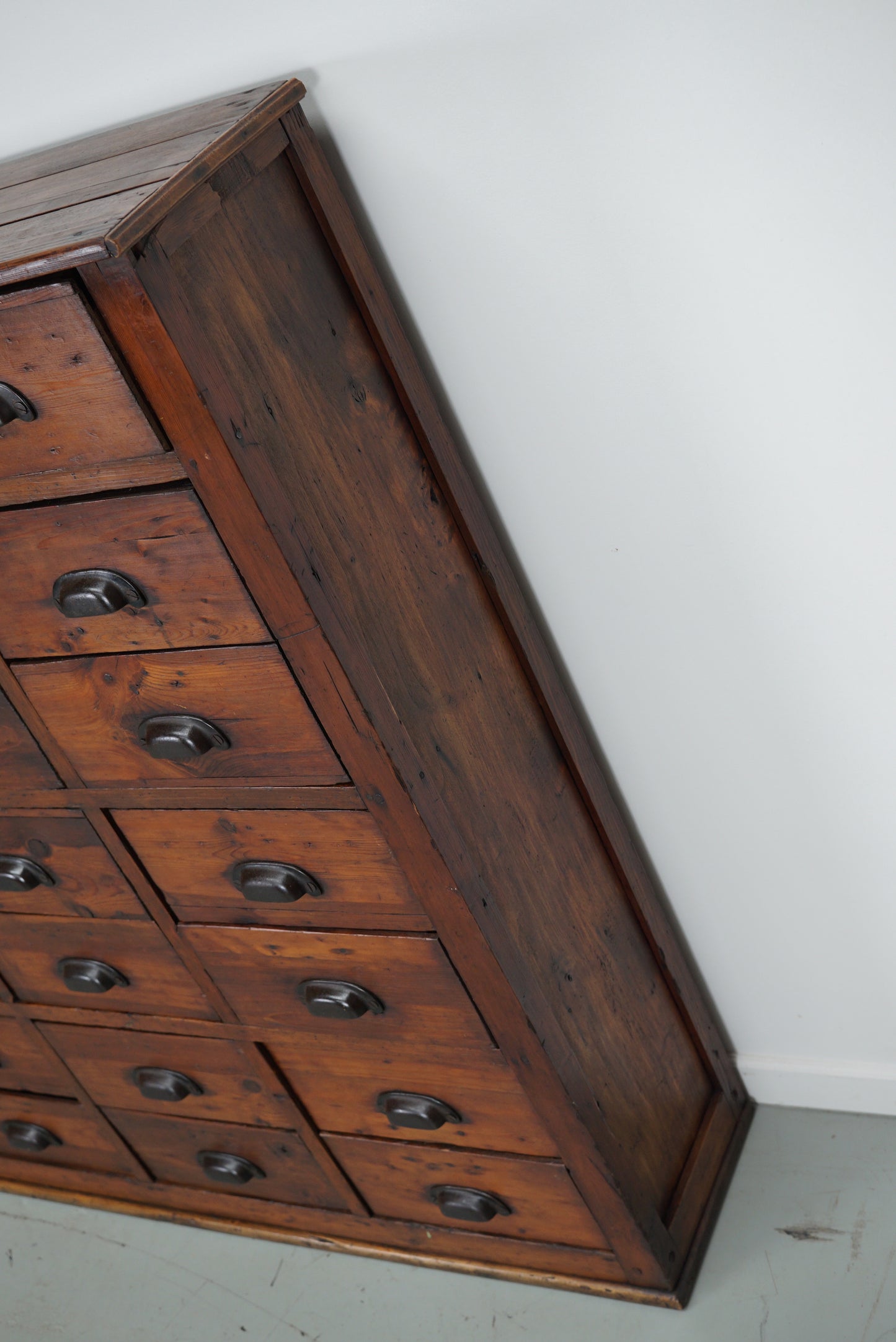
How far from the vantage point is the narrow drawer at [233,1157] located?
1.84 m

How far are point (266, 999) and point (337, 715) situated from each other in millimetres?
560

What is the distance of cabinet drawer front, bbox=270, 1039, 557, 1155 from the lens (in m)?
1.54

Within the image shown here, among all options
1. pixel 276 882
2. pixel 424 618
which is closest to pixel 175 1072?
pixel 276 882

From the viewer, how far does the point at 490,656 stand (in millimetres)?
1548

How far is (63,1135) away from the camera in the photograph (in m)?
2.09

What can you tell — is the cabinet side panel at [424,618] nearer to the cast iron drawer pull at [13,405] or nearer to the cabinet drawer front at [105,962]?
the cast iron drawer pull at [13,405]

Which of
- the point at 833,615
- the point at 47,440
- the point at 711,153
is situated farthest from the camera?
the point at 833,615

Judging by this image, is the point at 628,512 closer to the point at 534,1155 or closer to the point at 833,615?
the point at 833,615

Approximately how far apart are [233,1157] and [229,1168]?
2cm

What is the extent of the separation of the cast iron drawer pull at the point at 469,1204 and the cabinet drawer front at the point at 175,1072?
10.5 inches

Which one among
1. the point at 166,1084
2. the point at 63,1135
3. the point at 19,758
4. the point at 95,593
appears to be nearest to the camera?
the point at 95,593

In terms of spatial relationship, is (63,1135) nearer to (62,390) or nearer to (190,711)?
(190,711)

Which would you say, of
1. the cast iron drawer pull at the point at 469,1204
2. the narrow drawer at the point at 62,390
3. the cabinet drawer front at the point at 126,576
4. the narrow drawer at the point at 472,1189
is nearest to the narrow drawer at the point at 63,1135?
the narrow drawer at the point at 472,1189

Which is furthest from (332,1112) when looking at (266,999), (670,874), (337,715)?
(337,715)
